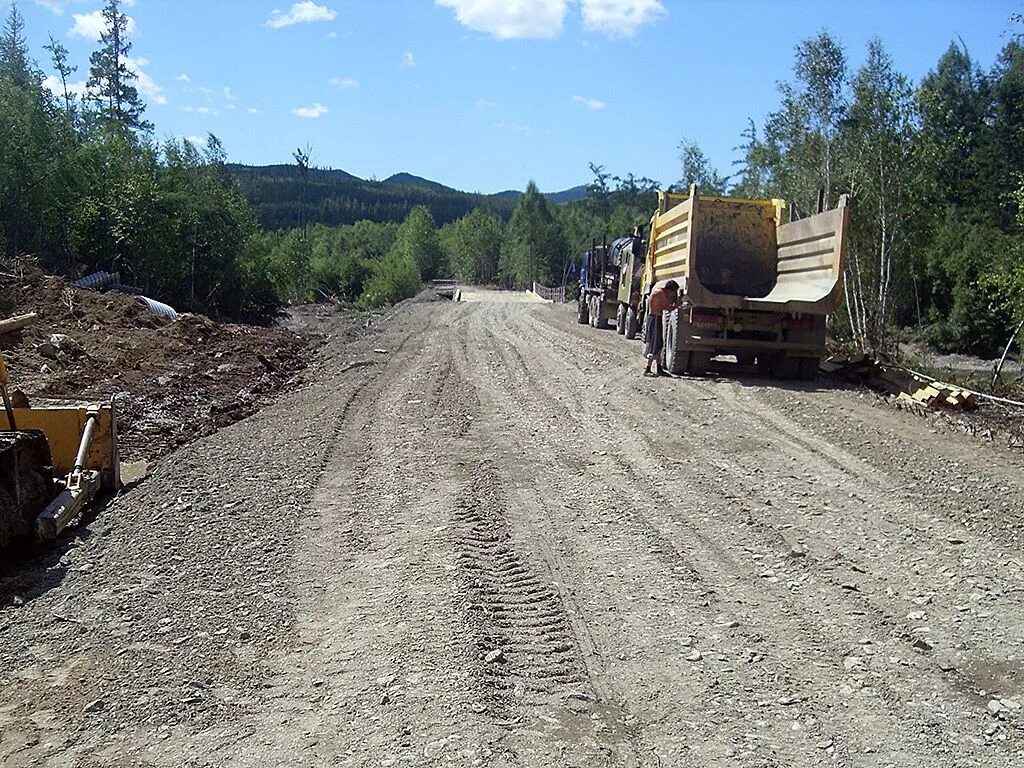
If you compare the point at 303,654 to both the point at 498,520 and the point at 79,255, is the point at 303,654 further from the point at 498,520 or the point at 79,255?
the point at 79,255

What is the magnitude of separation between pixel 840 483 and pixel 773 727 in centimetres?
393

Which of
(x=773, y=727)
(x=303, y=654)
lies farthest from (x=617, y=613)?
(x=303, y=654)

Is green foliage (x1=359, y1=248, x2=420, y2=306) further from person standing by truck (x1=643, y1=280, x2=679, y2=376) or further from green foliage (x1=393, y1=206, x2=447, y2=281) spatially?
person standing by truck (x1=643, y1=280, x2=679, y2=376)

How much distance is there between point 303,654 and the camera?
A: 4.16m

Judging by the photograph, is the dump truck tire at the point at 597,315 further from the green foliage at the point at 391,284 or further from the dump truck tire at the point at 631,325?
the green foliage at the point at 391,284

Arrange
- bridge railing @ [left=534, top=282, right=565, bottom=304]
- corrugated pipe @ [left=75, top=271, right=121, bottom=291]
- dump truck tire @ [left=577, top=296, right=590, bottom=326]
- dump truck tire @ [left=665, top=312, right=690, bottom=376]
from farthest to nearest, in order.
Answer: bridge railing @ [left=534, top=282, right=565, bottom=304] → dump truck tire @ [left=577, top=296, right=590, bottom=326] → corrugated pipe @ [left=75, top=271, right=121, bottom=291] → dump truck tire @ [left=665, top=312, right=690, bottom=376]

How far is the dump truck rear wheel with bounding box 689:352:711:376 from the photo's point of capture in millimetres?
13250

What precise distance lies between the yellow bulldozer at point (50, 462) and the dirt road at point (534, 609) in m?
0.25

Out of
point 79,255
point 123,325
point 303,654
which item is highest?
point 79,255

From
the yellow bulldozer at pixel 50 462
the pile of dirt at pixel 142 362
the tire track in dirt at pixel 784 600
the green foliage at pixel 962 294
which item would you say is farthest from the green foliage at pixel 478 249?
the tire track in dirt at pixel 784 600

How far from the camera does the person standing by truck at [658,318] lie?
1348 cm

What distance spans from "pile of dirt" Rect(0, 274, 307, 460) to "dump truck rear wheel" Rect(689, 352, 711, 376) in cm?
637

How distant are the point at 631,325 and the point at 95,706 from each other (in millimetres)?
18839

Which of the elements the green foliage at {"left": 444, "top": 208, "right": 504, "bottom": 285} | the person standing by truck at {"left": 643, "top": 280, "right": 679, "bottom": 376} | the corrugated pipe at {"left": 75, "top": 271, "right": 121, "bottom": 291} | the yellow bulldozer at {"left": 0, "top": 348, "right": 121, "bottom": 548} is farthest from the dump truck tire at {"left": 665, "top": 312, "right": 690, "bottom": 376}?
the green foliage at {"left": 444, "top": 208, "right": 504, "bottom": 285}
